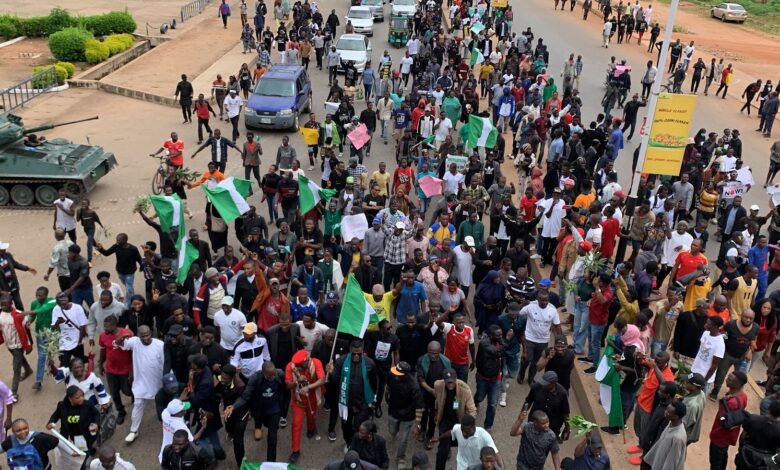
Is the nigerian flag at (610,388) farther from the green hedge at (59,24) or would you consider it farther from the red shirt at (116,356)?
the green hedge at (59,24)

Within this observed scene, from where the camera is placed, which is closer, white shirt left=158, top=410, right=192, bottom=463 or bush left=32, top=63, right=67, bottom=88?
white shirt left=158, top=410, right=192, bottom=463

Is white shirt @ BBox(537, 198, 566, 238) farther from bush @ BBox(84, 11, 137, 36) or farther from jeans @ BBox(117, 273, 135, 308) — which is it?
bush @ BBox(84, 11, 137, 36)

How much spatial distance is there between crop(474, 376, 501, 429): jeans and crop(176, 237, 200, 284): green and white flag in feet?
15.8

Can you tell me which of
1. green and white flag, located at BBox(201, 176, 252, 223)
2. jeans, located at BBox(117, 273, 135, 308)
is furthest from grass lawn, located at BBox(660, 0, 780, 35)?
jeans, located at BBox(117, 273, 135, 308)

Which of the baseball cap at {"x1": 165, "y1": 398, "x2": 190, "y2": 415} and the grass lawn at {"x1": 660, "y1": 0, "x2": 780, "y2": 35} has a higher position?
the baseball cap at {"x1": 165, "y1": 398, "x2": 190, "y2": 415}

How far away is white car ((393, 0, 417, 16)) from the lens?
35225 millimetres

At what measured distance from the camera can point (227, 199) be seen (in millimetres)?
13078

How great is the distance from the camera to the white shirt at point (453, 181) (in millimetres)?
15102

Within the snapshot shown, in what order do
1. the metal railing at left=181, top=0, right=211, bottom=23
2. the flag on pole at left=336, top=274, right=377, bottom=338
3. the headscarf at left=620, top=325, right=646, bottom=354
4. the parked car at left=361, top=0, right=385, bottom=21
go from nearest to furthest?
1. the flag on pole at left=336, top=274, right=377, bottom=338
2. the headscarf at left=620, top=325, right=646, bottom=354
3. the parked car at left=361, top=0, right=385, bottom=21
4. the metal railing at left=181, top=0, right=211, bottom=23

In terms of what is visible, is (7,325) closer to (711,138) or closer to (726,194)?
(726,194)

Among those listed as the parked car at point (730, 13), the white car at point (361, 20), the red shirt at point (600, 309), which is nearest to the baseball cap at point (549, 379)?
the red shirt at point (600, 309)

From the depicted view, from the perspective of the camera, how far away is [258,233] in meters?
Answer: 12.0

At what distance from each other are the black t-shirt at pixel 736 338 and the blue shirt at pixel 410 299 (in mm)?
4126

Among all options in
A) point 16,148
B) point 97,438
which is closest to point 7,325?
point 97,438
